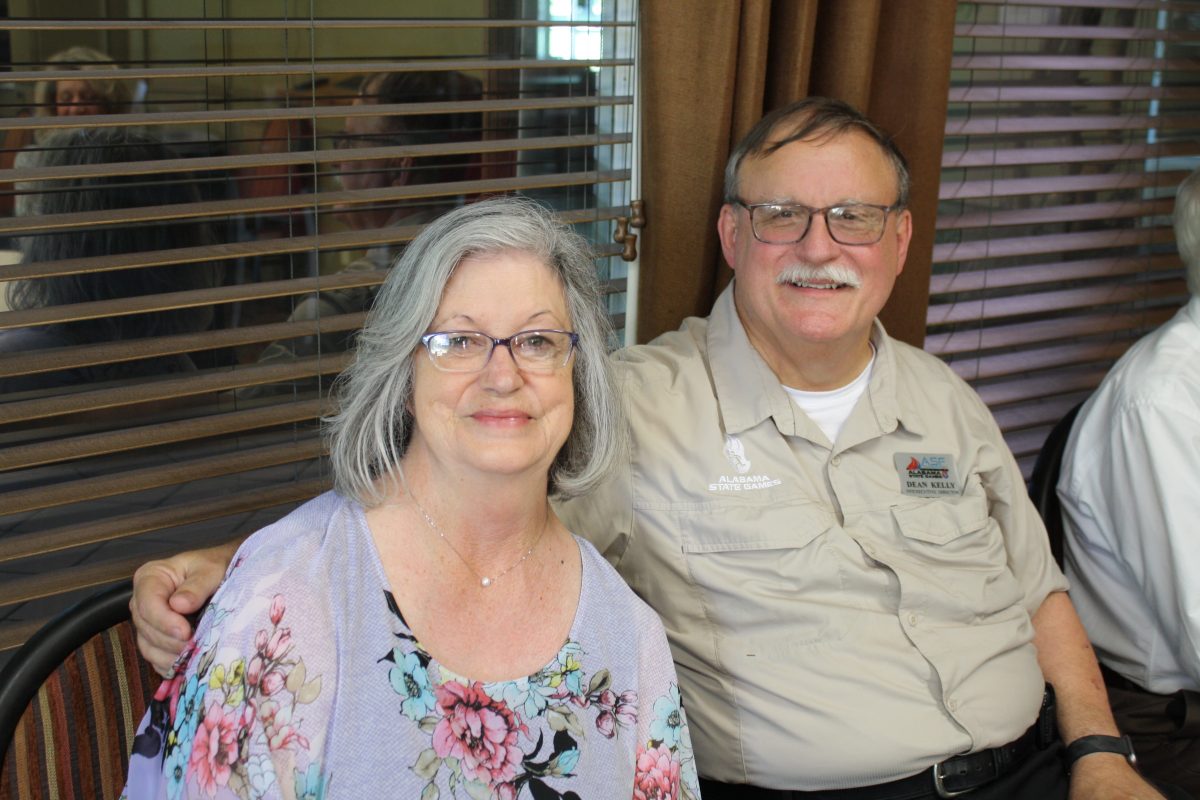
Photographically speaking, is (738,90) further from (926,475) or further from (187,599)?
(187,599)

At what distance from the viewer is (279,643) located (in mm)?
1527

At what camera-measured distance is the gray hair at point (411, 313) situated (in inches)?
66.6

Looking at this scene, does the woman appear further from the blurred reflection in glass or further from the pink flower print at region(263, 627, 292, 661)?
the blurred reflection in glass

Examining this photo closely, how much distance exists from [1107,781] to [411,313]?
4.37 feet

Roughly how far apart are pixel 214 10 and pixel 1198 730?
82.1 inches

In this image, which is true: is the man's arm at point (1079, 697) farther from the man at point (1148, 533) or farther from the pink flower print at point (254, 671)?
the pink flower print at point (254, 671)

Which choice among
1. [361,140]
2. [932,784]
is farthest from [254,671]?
[932,784]

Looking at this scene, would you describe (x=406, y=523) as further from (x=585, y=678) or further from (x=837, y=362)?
(x=837, y=362)

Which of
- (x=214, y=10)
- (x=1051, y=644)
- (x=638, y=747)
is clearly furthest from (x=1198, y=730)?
(x=214, y=10)

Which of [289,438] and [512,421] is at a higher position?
[512,421]

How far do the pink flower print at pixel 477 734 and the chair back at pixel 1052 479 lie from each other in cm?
135

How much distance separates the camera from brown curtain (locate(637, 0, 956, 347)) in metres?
2.30

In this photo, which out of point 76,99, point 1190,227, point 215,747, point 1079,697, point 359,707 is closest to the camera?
point 215,747

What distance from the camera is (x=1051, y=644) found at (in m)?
2.31
